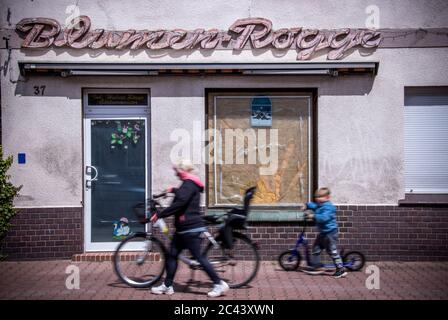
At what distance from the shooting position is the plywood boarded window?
9719mm

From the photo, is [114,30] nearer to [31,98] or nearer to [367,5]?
[31,98]

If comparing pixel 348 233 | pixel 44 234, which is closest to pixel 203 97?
pixel 348 233

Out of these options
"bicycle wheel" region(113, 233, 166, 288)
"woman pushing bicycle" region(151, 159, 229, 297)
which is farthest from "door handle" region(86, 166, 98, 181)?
"woman pushing bicycle" region(151, 159, 229, 297)

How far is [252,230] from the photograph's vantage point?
9414 mm

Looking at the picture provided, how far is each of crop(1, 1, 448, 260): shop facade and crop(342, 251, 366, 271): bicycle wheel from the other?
2.85 feet

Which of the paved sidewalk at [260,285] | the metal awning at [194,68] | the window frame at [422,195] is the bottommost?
the paved sidewalk at [260,285]

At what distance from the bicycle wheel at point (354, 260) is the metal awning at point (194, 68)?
302 centimetres

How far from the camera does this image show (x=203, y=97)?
9.45 metres

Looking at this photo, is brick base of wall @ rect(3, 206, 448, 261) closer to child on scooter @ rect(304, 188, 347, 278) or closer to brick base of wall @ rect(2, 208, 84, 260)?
brick base of wall @ rect(2, 208, 84, 260)

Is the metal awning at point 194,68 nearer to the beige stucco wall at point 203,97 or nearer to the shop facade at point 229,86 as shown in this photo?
the shop facade at point 229,86

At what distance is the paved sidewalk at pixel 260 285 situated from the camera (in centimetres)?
716

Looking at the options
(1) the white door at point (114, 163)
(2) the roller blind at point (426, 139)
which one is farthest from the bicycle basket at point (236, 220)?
(2) the roller blind at point (426, 139)

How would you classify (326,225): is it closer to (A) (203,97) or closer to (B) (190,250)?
(B) (190,250)
